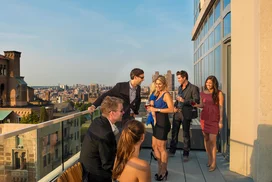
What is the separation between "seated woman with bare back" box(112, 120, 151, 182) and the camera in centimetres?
203

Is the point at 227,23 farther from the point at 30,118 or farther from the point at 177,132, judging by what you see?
the point at 30,118

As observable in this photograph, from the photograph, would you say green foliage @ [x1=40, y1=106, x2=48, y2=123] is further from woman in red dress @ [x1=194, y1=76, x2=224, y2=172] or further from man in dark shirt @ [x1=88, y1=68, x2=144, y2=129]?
woman in red dress @ [x1=194, y1=76, x2=224, y2=172]

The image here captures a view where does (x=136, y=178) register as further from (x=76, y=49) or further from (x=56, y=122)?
(x=76, y=49)

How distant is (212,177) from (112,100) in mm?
2530

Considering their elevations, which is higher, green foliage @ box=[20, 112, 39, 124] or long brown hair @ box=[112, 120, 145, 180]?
long brown hair @ box=[112, 120, 145, 180]

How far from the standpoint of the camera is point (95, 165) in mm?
2635

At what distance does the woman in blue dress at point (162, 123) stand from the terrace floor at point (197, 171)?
0.34 m

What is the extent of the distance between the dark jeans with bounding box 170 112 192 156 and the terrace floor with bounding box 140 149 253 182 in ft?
0.68

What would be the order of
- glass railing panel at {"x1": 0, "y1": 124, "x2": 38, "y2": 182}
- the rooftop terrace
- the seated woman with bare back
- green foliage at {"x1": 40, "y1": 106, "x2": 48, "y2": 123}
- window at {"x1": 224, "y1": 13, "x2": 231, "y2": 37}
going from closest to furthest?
the seated woman with bare back
glass railing panel at {"x1": 0, "y1": 124, "x2": 38, "y2": 182}
the rooftop terrace
window at {"x1": 224, "y1": 13, "x2": 231, "y2": 37}
green foliage at {"x1": 40, "y1": 106, "x2": 48, "y2": 123}

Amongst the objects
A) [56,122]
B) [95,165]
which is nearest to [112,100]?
[95,165]

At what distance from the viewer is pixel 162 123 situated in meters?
4.23

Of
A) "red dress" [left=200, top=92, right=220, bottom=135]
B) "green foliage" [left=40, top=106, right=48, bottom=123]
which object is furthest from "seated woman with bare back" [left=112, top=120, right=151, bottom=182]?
"green foliage" [left=40, top=106, right=48, bottom=123]

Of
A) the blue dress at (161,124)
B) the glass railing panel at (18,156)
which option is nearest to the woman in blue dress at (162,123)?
the blue dress at (161,124)

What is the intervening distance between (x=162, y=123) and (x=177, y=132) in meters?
1.62
